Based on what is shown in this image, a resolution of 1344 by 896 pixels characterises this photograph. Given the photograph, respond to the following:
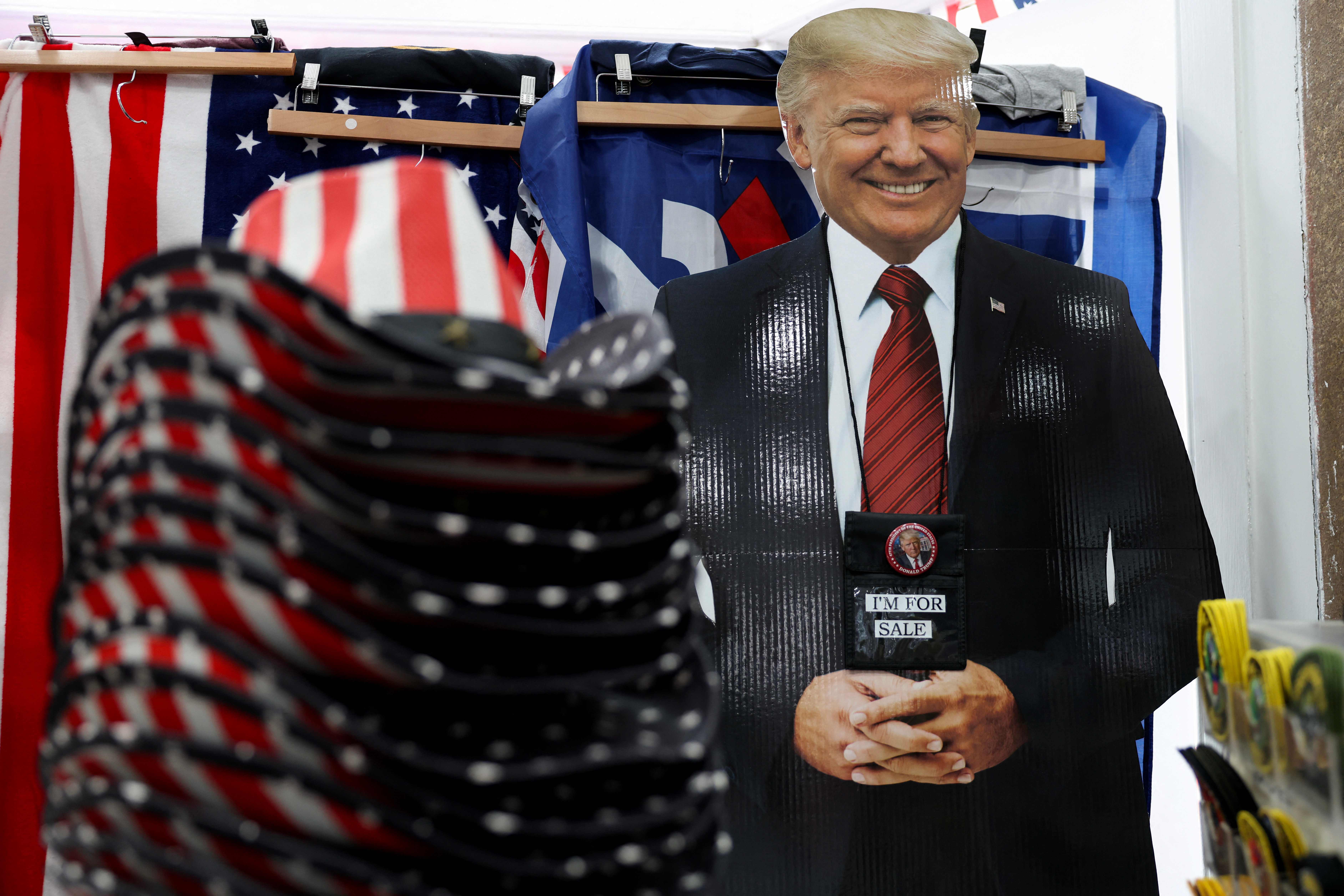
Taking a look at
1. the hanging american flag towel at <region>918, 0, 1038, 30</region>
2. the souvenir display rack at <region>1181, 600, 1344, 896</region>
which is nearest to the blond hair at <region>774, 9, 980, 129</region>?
the hanging american flag towel at <region>918, 0, 1038, 30</region>

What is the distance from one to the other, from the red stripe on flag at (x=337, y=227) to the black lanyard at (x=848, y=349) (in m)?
1.05

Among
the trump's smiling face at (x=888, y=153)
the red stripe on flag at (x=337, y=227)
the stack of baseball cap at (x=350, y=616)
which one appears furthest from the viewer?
the trump's smiling face at (x=888, y=153)

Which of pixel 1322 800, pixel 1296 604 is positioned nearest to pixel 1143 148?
pixel 1296 604

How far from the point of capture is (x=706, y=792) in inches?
19.8

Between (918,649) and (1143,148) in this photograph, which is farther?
(1143,148)

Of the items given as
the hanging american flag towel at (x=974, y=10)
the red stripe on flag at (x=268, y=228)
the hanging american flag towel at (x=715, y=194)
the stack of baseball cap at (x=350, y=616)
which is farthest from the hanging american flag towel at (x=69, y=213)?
the stack of baseball cap at (x=350, y=616)

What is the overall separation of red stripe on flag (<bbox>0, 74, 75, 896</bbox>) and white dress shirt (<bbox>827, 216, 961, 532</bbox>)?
48.9 inches

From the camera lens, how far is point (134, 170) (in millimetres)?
1613

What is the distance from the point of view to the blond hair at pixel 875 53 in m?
1.58

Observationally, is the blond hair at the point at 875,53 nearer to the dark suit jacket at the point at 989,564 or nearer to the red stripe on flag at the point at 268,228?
the dark suit jacket at the point at 989,564

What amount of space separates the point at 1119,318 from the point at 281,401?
1520mm

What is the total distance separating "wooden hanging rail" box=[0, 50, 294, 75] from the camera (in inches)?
62.3

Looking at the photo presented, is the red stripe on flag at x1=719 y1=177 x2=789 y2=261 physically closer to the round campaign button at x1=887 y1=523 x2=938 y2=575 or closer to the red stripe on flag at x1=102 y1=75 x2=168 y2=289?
the round campaign button at x1=887 y1=523 x2=938 y2=575

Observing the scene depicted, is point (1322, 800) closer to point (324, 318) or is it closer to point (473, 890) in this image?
point (473, 890)
